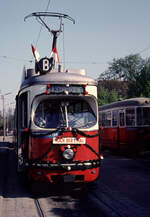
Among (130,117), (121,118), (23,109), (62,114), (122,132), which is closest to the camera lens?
(62,114)

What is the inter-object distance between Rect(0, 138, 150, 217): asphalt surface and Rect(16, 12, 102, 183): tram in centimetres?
57

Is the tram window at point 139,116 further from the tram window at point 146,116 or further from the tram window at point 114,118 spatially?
the tram window at point 114,118

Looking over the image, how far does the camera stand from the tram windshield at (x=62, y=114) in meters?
9.56

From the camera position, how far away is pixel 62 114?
9.65 metres

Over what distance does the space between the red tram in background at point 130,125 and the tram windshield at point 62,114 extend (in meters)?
10.3

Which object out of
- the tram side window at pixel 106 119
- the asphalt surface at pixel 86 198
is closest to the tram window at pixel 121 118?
the tram side window at pixel 106 119

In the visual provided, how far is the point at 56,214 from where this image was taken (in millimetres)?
7734

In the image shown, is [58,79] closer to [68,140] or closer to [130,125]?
[68,140]

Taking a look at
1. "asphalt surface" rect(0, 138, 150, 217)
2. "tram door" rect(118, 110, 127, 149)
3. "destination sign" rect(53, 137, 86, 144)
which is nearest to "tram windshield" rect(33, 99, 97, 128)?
"destination sign" rect(53, 137, 86, 144)

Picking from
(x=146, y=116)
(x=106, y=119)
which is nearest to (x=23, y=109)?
(x=146, y=116)

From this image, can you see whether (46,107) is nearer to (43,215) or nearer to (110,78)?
(43,215)

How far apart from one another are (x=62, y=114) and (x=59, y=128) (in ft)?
1.47

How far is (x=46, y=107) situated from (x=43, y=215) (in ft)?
9.80

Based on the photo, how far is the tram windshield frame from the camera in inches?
376
